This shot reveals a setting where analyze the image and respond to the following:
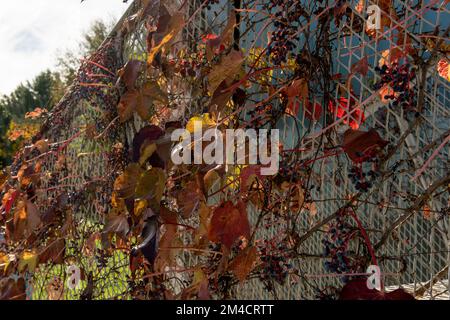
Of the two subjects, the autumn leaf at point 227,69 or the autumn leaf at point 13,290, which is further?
the autumn leaf at point 13,290

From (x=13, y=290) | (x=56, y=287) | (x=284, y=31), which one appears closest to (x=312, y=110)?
(x=284, y=31)

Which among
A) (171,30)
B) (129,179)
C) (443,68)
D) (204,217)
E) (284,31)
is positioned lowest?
(204,217)

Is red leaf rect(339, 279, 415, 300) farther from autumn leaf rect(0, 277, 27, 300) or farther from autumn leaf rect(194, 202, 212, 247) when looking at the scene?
autumn leaf rect(0, 277, 27, 300)

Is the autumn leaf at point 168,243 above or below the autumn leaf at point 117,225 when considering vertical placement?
below

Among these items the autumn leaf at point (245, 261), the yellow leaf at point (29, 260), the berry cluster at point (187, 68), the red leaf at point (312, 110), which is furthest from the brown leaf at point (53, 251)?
the red leaf at point (312, 110)

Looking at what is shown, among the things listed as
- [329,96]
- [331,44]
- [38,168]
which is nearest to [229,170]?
[329,96]

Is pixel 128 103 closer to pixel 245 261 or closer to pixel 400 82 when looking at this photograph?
pixel 245 261

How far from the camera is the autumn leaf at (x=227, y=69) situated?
1.42 m

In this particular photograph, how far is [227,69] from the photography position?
4.71 ft

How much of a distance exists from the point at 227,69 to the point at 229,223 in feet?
1.15

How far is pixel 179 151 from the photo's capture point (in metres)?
1.43

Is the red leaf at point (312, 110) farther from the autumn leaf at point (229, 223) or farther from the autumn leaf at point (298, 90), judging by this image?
the autumn leaf at point (229, 223)

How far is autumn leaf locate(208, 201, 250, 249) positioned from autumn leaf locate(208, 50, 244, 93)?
0.94ft

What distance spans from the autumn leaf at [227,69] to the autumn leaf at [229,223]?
0.29m
